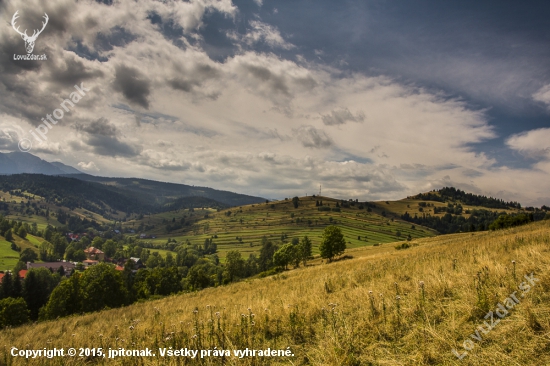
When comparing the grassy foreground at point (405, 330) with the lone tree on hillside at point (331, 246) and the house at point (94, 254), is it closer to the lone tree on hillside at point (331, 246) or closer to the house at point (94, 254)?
the lone tree on hillside at point (331, 246)

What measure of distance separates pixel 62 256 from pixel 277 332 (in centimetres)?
21373

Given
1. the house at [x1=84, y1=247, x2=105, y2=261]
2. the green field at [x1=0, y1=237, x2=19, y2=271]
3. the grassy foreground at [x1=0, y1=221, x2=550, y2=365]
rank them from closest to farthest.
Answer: the grassy foreground at [x1=0, y1=221, x2=550, y2=365] < the green field at [x1=0, y1=237, x2=19, y2=271] < the house at [x1=84, y1=247, x2=105, y2=261]

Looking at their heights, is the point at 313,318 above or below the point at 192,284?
above

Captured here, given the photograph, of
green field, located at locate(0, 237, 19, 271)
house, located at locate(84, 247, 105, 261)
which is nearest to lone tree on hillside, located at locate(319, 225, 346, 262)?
green field, located at locate(0, 237, 19, 271)

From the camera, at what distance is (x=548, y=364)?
3.24 metres

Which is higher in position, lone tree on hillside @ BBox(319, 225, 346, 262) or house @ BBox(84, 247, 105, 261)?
lone tree on hillside @ BBox(319, 225, 346, 262)

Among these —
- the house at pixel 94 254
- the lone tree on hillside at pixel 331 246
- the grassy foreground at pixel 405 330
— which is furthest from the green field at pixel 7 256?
the grassy foreground at pixel 405 330

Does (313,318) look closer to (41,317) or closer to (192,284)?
(41,317)

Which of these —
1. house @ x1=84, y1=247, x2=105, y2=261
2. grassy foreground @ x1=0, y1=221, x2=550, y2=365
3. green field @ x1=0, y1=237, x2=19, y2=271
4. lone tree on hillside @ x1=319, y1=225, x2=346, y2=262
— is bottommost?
house @ x1=84, y1=247, x2=105, y2=261

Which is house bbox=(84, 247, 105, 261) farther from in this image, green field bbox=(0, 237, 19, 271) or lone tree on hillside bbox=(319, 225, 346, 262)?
lone tree on hillside bbox=(319, 225, 346, 262)

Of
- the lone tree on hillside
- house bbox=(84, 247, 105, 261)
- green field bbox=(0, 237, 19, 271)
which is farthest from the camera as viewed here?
house bbox=(84, 247, 105, 261)

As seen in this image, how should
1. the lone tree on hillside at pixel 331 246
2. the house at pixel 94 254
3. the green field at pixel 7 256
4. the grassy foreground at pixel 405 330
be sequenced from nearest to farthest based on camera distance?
the grassy foreground at pixel 405 330, the lone tree on hillside at pixel 331 246, the green field at pixel 7 256, the house at pixel 94 254

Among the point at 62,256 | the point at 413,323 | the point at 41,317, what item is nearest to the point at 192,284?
the point at 41,317

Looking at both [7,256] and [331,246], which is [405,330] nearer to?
[331,246]
